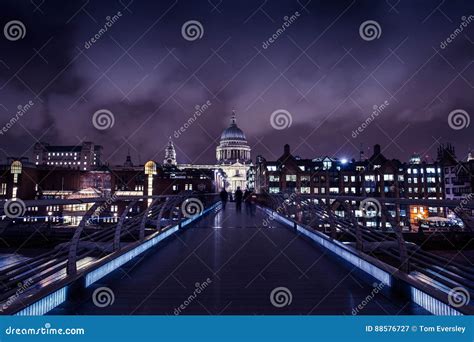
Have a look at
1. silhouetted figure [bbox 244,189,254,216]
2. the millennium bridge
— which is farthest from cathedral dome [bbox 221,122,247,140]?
the millennium bridge

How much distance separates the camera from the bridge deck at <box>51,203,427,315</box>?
3953mm

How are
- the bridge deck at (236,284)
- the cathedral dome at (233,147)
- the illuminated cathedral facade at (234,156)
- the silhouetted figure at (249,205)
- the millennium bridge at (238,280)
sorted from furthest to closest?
the cathedral dome at (233,147) < the illuminated cathedral facade at (234,156) < the silhouetted figure at (249,205) < the bridge deck at (236,284) < the millennium bridge at (238,280)

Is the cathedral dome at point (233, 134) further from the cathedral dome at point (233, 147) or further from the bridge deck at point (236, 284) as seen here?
the bridge deck at point (236, 284)

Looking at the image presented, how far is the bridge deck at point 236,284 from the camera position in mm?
3953

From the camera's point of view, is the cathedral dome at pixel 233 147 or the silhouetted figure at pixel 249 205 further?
the cathedral dome at pixel 233 147

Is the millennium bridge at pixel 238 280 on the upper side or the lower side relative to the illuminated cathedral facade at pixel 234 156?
lower

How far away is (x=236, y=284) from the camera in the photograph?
479cm

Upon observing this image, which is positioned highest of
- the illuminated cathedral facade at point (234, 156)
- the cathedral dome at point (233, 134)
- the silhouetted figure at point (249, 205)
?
the cathedral dome at point (233, 134)

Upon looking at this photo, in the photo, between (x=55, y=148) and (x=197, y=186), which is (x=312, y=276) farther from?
(x=55, y=148)

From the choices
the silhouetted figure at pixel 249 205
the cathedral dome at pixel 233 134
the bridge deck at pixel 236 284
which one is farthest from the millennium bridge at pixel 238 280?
the cathedral dome at pixel 233 134

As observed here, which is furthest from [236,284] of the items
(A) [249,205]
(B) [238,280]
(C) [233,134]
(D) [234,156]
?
(C) [233,134]

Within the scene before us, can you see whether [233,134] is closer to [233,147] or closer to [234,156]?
[233,147]

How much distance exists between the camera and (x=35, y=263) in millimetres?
3984
